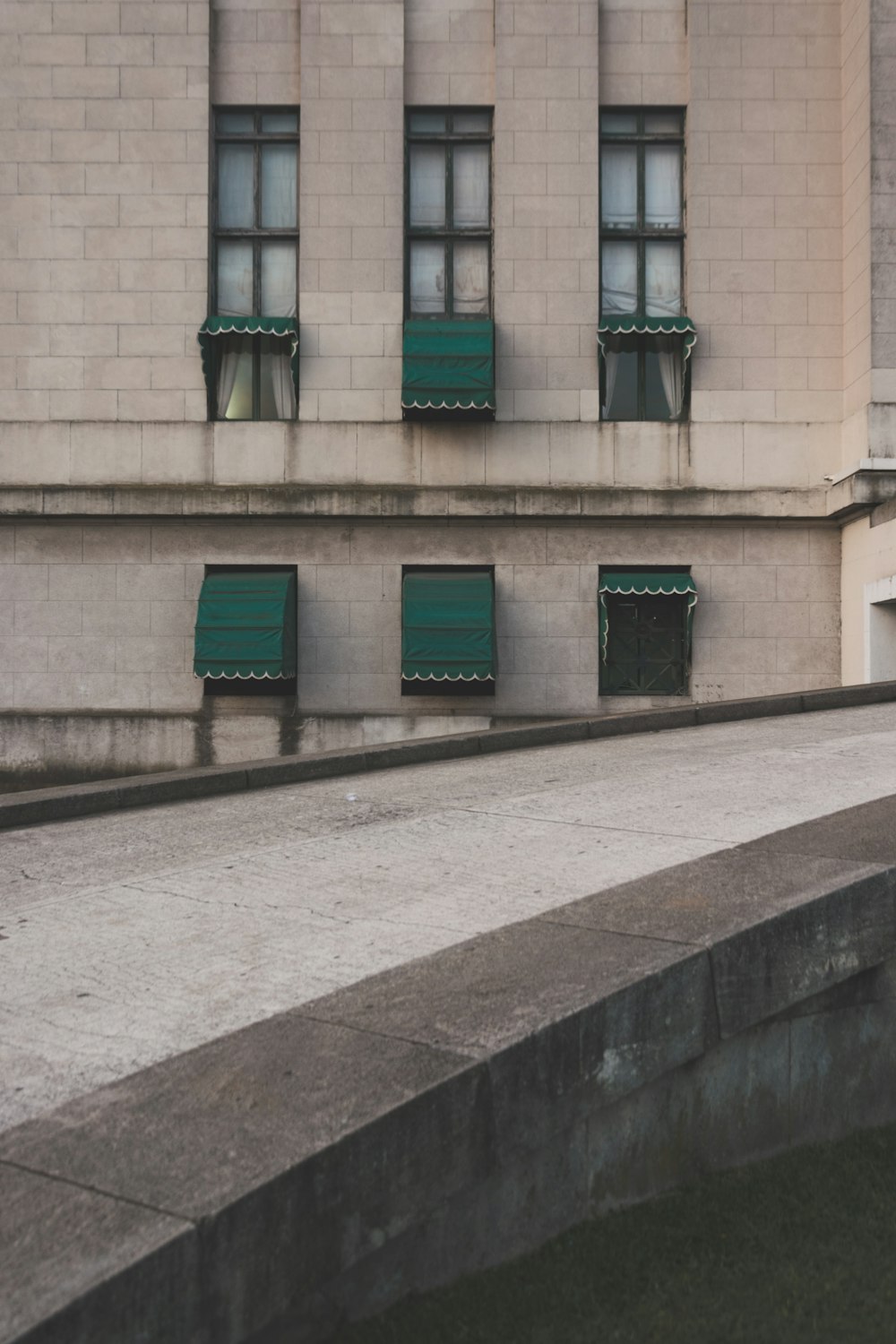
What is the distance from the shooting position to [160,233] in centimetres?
1808

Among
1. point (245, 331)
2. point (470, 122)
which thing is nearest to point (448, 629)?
point (245, 331)

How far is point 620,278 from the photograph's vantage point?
18.6 m

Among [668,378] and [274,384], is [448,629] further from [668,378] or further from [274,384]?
[668,378]

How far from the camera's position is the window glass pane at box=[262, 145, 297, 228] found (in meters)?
18.5

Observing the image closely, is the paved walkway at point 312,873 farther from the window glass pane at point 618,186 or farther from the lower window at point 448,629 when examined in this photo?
the window glass pane at point 618,186

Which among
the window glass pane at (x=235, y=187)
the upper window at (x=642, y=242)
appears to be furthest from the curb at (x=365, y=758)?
the window glass pane at (x=235, y=187)

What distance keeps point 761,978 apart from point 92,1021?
7.79ft

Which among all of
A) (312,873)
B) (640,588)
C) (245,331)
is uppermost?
(245,331)

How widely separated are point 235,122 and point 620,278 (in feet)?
20.5

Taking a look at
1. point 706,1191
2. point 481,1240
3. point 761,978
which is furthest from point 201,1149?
point 761,978

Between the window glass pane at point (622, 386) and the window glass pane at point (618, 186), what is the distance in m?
2.06

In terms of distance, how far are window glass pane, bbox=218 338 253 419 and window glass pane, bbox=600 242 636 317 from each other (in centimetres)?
542

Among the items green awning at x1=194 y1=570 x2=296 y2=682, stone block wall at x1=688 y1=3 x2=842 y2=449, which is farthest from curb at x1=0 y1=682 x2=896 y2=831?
stone block wall at x1=688 y1=3 x2=842 y2=449

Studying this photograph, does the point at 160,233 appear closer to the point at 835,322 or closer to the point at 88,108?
the point at 88,108
